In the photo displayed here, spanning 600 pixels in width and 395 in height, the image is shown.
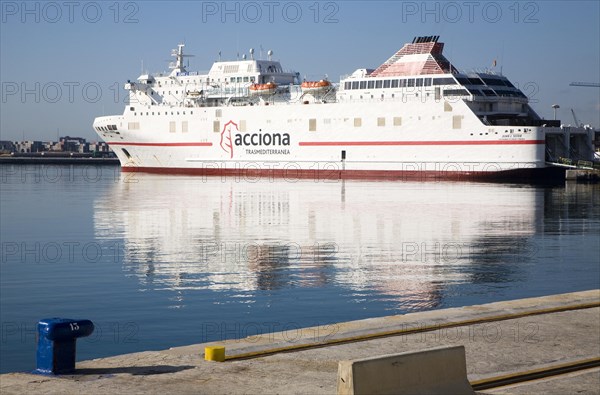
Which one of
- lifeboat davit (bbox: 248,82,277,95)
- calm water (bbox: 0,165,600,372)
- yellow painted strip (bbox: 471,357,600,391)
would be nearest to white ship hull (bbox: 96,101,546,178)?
lifeboat davit (bbox: 248,82,277,95)

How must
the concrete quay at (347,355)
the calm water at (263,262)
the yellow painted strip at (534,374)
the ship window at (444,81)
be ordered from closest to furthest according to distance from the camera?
the concrete quay at (347,355) → the yellow painted strip at (534,374) → the calm water at (263,262) → the ship window at (444,81)

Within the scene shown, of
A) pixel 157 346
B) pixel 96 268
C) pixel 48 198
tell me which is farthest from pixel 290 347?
pixel 48 198

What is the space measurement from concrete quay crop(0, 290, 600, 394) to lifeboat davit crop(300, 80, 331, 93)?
46801 mm

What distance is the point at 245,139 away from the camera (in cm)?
6000

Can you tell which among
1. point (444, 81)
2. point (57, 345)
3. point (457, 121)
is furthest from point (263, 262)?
point (444, 81)

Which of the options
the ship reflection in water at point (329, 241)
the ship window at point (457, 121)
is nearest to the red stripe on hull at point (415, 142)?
the ship window at point (457, 121)

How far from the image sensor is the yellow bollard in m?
7.59

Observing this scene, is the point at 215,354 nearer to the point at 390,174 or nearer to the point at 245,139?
the point at 390,174

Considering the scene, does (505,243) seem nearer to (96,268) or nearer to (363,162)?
(96,268)

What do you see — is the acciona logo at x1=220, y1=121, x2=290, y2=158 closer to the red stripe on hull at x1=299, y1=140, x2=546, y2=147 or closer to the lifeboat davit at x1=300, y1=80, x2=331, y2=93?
the red stripe on hull at x1=299, y1=140, x2=546, y2=147

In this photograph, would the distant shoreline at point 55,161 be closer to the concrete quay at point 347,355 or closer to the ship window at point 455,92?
the ship window at point 455,92

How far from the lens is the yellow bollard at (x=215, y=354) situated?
24.9 feet

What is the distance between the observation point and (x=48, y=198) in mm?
42844

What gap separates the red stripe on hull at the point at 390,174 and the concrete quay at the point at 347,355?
4090 centimetres
